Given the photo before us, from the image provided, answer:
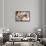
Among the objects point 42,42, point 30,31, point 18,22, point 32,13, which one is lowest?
point 42,42

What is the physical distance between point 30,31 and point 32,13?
0.47m

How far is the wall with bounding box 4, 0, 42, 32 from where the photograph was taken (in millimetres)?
3512

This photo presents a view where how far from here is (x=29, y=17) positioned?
3.58 metres

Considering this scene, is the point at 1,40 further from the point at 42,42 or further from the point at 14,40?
the point at 42,42

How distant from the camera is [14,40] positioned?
345 centimetres

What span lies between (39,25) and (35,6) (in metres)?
0.50

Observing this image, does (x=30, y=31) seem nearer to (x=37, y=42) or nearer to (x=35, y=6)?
(x=37, y=42)

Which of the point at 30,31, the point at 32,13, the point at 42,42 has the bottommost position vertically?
the point at 42,42

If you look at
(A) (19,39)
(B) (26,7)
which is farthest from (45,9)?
(A) (19,39)

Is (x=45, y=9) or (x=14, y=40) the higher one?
(x=45, y=9)

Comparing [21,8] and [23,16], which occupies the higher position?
[21,8]

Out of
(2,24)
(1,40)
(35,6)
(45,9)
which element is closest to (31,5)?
(35,6)

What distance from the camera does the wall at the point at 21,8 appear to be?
351 centimetres

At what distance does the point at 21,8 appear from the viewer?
3551 millimetres
